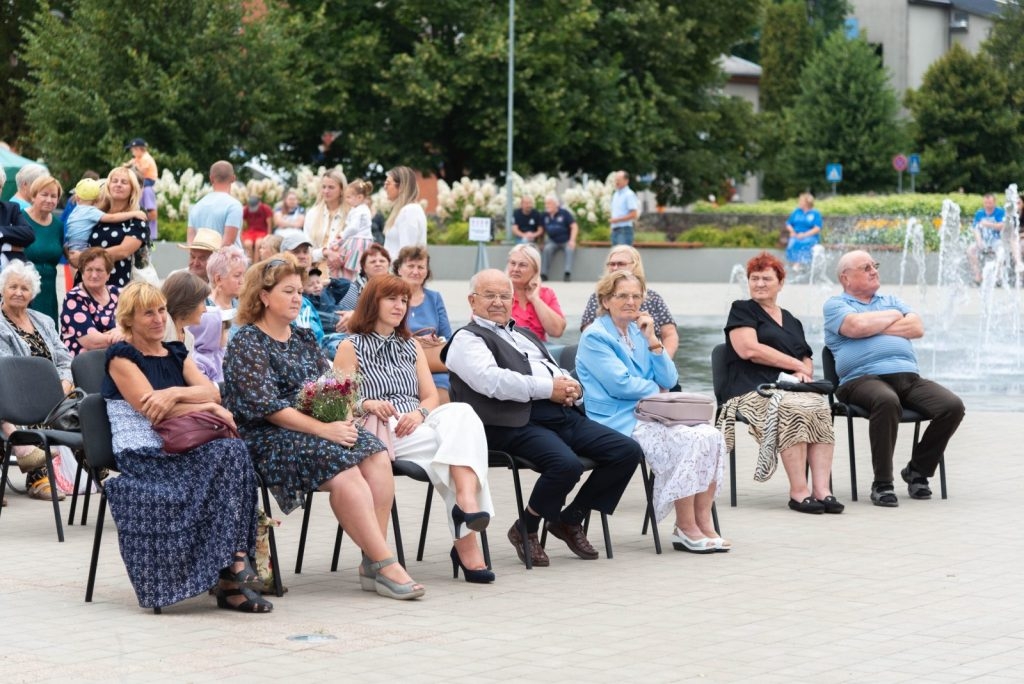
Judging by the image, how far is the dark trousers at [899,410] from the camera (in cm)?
1022

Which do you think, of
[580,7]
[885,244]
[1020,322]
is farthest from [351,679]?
[580,7]

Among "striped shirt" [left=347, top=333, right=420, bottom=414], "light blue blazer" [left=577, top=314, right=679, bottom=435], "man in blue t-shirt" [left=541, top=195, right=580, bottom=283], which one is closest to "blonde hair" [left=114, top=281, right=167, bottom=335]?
"striped shirt" [left=347, top=333, right=420, bottom=414]

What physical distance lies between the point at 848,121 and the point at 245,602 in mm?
59952

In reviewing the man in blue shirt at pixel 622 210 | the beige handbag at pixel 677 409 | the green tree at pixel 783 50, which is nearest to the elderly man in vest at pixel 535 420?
the beige handbag at pixel 677 409

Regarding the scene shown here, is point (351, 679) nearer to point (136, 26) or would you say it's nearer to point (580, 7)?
point (136, 26)

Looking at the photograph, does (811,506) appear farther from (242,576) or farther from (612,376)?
(242,576)

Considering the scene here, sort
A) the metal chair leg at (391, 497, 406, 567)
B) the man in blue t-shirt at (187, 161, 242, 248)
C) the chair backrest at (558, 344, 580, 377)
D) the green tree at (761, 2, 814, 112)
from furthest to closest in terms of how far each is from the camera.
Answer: the green tree at (761, 2, 814, 112) → the man in blue t-shirt at (187, 161, 242, 248) → the chair backrest at (558, 344, 580, 377) → the metal chair leg at (391, 497, 406, 567)

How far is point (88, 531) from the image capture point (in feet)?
30.4

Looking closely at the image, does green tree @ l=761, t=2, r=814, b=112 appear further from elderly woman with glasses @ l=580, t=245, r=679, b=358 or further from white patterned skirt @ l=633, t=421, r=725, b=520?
white patterned skirt @ l=633, t=421, r=725, b=520

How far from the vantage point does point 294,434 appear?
7.68 meters

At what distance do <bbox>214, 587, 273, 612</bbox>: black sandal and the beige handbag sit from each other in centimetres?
240

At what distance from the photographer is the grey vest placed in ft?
27.9

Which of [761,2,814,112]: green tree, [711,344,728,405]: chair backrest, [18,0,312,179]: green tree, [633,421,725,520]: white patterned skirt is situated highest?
[761,2,814,112]: green tree

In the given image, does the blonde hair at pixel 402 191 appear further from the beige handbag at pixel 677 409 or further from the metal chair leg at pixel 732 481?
the beige handbag at pixel 677 409
